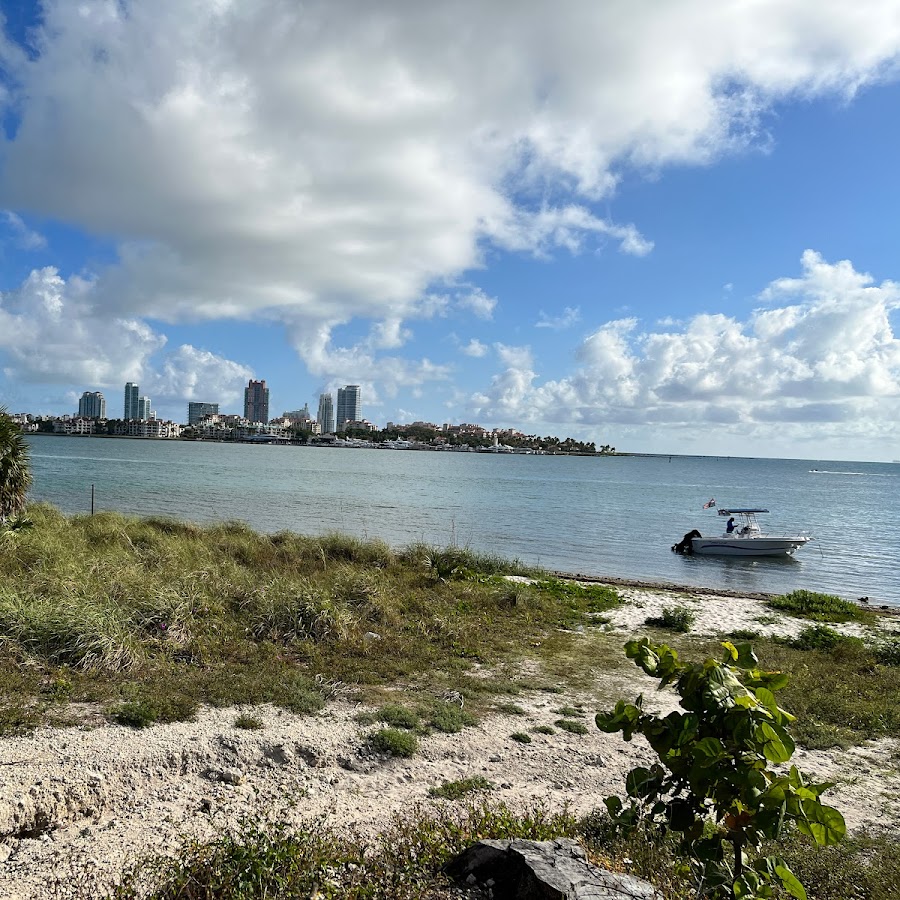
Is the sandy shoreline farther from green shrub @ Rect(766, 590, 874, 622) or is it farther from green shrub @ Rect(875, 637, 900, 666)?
green shrub @ Rect(766, 590, 874, 622)

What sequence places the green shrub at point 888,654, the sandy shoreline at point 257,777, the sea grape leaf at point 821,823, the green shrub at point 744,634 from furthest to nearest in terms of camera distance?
the green shrub at point 744,634 < the green shrub at point 888,654 < the sandy shoreline at point 257,777 < the sea grape leaf at point 821,823

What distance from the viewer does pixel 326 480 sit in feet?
246

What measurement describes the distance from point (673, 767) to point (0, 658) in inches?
342

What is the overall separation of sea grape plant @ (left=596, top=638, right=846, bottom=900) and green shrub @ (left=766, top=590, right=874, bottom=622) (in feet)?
52.9

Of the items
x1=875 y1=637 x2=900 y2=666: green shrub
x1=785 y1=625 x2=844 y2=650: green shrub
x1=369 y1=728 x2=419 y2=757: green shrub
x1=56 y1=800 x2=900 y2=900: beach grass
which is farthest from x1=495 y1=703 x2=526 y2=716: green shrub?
x1=875 y1=637 x2=900 y2=666: green shrub

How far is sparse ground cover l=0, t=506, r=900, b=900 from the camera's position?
4859mm

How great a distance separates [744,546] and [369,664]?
28378 mm

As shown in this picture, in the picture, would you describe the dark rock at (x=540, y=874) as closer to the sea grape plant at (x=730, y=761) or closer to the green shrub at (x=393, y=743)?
the sea grape plant at (x=730, y=761)

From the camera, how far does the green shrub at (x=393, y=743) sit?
23.1ft

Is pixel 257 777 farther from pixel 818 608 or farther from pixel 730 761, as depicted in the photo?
pixel 818 608

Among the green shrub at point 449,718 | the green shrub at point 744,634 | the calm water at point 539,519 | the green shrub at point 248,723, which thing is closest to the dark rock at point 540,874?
the green shrub at point 449,718

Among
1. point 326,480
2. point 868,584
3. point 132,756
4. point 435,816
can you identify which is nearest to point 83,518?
point 132,756

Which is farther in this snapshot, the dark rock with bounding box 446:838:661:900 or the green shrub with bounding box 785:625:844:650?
the green shrub with bounding box 785:625:844:650

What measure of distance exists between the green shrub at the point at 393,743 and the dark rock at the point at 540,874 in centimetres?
256
